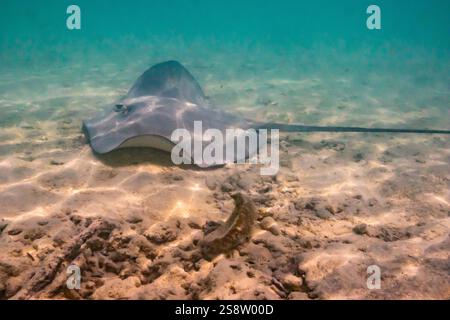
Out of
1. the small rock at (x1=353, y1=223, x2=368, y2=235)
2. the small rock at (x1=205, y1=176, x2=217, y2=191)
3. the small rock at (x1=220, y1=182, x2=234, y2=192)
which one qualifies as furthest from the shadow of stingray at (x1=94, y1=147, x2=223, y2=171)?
the small rock at (x1=353, y1=223, x2=368, y2=235)

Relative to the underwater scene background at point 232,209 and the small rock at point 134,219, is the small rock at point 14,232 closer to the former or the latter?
the underwater scene background at point 232,209

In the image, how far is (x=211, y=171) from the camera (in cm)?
452

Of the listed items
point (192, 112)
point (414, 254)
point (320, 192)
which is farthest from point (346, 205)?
point (192, 112)

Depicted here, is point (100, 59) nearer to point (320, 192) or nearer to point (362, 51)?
point (320, 192)

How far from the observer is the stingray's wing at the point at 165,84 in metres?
6.18

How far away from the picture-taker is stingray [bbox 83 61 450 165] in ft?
14.4

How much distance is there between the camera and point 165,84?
6332 millimetres

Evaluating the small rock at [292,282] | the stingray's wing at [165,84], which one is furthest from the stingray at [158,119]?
the small rock at [292,282]

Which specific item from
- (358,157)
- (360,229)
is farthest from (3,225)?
(358,157)

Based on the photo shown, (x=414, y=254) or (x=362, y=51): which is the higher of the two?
(x=362, y=51)

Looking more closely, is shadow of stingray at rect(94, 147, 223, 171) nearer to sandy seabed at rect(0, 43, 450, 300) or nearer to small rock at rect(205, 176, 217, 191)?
sandy seabed at rect(0, 43, 450, 300)

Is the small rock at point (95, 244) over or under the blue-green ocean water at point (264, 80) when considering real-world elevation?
under
